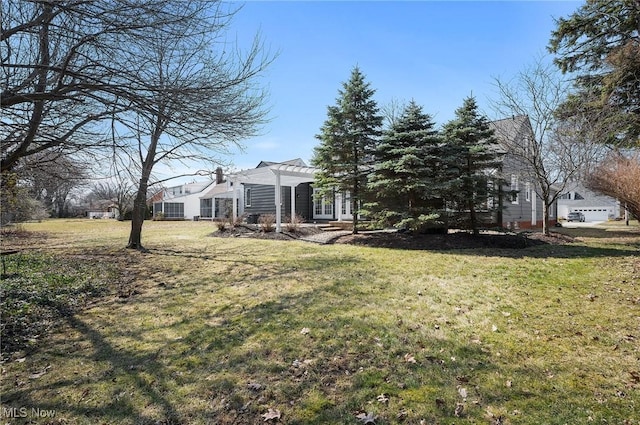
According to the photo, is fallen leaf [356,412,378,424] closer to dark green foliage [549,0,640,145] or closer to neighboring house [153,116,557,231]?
neighboring house [153,116,557,231]

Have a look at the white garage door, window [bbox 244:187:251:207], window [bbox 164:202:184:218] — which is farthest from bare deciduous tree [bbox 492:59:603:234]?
the white garage door

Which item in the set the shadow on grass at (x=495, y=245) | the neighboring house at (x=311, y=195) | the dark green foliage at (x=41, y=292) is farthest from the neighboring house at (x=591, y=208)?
the dark green foliage at (x=41, y=292)

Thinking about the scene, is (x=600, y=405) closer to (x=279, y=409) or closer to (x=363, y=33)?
(x=279, y=409)

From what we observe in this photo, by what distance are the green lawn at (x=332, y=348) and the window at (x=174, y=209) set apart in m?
35.5

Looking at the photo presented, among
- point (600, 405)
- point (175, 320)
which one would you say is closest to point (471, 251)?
point (600, 405)

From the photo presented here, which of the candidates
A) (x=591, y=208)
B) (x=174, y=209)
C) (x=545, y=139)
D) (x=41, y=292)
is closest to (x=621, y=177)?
(x=545, y=139)

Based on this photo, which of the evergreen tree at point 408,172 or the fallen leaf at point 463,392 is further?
the evergreen tree at point 408,172

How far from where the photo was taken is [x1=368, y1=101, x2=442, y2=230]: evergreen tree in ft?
36.5

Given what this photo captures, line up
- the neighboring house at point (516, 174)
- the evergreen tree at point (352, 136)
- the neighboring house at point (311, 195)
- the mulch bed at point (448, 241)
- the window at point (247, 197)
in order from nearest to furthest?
1. the mulch bed at point (448, 241)
2. the evergreen tree at point (352, 136)
3. the neighboring house at point (516, 174)
4. the neighboring house at point (311, 195)
5. the window at point (247, 197)

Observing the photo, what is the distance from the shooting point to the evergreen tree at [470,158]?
464 inches

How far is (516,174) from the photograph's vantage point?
1541 centimetres

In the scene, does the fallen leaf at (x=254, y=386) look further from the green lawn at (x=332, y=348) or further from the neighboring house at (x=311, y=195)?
the neighboring house at (x=311, y=195)

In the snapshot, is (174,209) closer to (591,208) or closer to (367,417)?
(367,417)

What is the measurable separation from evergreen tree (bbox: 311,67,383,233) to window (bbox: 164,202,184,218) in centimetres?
3252
